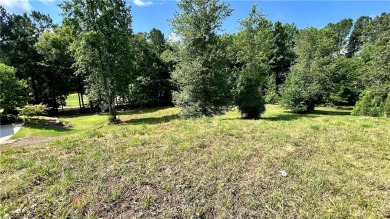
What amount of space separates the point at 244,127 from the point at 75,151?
4.23m

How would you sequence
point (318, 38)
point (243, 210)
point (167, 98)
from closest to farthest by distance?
point (243, 210), point (318, 38), point (167, 98)

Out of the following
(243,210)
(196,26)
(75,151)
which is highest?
(196,26)

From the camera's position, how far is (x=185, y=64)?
477 inches

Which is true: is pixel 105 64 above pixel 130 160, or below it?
above

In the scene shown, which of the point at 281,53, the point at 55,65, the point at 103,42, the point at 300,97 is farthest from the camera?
the point at 281,53

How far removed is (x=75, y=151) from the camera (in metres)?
4.07

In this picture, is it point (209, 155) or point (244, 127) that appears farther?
point (244, 127)

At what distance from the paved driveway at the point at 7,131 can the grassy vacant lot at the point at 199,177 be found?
1008cm

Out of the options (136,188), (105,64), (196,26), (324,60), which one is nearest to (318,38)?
(324,60)

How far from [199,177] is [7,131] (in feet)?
51.1

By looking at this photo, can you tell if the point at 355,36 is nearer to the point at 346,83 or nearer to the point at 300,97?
the point at 346,83

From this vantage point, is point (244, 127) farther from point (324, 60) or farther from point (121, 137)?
point (324, 60)

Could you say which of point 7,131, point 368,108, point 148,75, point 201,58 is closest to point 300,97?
point 368,108

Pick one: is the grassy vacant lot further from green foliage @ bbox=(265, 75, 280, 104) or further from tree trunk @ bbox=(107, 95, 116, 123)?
green foliage @ bbox=(265, 75, 280, 104)
